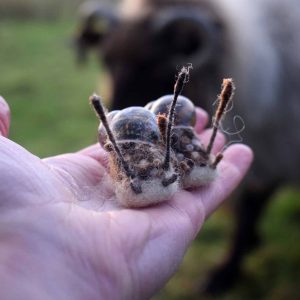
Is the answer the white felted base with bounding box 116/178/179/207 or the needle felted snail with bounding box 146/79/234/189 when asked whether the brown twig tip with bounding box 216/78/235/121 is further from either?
the white felted base with bounding box 116/178/179/207

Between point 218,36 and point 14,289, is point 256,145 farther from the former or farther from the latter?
point 14,289

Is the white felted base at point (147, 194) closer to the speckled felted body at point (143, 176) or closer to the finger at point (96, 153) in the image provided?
the speckled felted body at point (143, 176)

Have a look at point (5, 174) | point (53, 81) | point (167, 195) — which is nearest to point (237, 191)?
point (167, 195)

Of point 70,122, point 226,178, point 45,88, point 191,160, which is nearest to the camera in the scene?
point 191,160

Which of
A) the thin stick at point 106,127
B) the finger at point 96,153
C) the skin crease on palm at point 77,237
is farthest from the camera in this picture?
the finger at point 96,153

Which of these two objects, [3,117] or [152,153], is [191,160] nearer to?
[152,153]

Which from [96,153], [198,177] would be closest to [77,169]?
[96,153]

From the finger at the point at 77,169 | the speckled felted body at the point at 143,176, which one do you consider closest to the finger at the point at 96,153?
the finger at the point at 77,169
